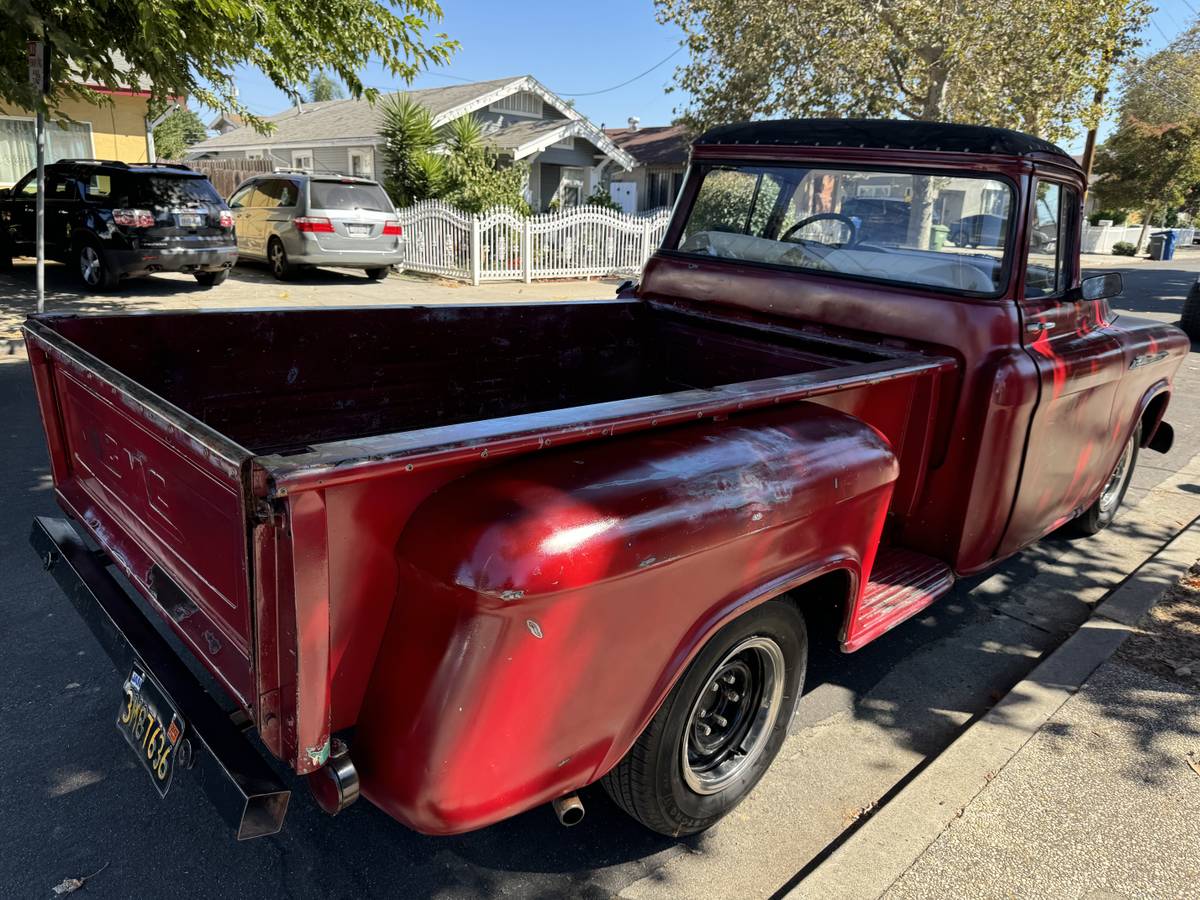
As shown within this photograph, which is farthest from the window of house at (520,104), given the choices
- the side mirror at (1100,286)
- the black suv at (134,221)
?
the side mirror at (1100,286)

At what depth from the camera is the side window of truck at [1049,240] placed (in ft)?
11.2

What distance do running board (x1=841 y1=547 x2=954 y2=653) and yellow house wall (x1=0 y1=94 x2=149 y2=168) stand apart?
18.0 metres

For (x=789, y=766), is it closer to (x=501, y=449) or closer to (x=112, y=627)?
(x=501, y=449)

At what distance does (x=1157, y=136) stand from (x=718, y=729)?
4388cm

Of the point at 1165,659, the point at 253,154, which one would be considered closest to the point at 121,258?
the point at 1165,659

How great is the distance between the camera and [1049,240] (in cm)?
361

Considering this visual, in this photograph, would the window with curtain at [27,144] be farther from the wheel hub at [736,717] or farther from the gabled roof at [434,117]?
the wheel hub at [736,717]

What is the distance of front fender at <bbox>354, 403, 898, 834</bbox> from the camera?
65.5 inches

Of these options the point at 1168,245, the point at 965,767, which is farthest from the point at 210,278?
the point at 1168,245

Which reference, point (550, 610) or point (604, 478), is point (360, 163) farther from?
point (550, 610)

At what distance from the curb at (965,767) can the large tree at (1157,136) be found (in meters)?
40.0

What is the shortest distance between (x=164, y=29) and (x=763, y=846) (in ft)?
24.0

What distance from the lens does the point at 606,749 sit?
6.44 ft

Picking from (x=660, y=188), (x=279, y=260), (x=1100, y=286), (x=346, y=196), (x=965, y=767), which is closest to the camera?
(x=965, y=767)
